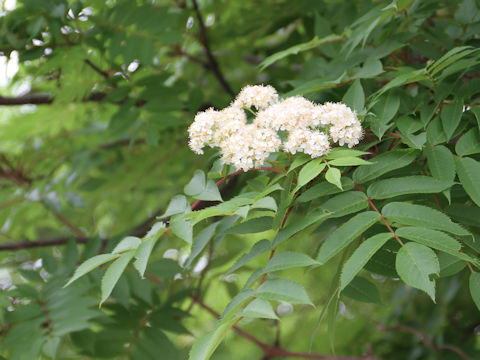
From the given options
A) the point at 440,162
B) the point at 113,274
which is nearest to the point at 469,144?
the point at 440,162

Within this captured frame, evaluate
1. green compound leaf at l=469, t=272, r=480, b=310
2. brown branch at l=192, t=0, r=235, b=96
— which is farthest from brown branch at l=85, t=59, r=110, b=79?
green compound leaf at l=469, t=272, r=480, b=310

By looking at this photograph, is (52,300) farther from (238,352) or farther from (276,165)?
(238,352)

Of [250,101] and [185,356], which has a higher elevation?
[250,101]

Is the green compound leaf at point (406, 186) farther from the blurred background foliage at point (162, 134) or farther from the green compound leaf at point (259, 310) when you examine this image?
the green compound leaf at point (259, 310)

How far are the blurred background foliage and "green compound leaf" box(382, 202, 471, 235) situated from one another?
16 cm

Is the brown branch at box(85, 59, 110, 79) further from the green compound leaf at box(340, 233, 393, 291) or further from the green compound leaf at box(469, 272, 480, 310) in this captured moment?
the green compound leaf at box(469, 272, 480, 310)

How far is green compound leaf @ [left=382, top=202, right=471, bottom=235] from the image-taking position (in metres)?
1.00

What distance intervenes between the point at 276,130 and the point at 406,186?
0.99 ft

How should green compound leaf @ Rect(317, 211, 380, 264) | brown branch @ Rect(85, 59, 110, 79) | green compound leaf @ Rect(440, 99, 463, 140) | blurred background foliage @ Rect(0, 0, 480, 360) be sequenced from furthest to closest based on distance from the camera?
brown branch @ Rect(85, 59, 110, 79) → blurred background foliage @ Rect(0, 0, 480, 360) → green compound leaf @ Rect(440, 99, 463, 140) → green compound leaf @ Rect(317, 211, 380, 264)

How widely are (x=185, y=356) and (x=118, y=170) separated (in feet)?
3.95

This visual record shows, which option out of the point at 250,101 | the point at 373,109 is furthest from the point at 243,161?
the point at 373,109

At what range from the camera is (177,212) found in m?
1.14

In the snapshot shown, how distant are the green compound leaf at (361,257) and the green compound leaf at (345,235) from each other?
29 millimetres

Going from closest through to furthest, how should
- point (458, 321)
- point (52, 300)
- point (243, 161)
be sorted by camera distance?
point (243, 161) < point (52, 300) < point (458, 321)
